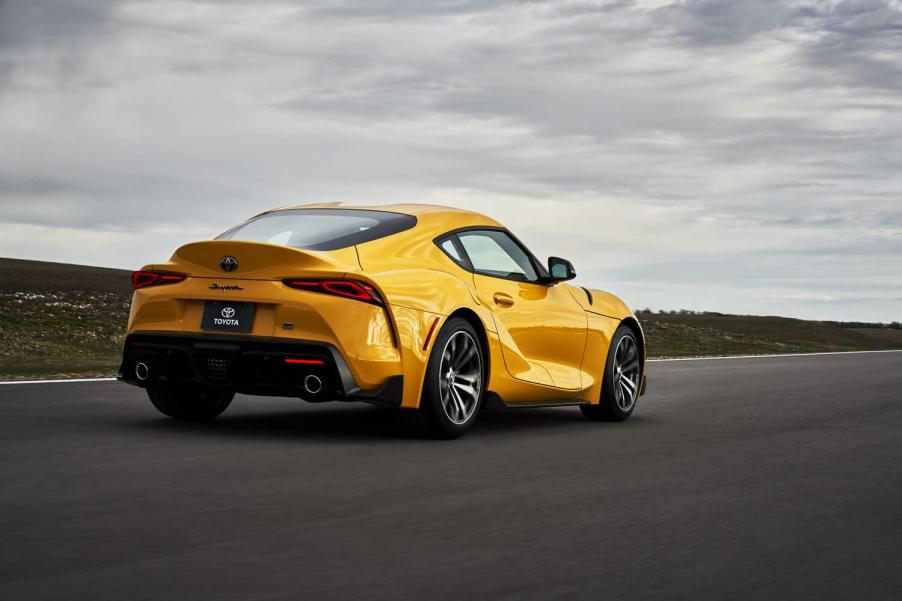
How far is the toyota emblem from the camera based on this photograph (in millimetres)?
8305

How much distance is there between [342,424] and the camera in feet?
31.8

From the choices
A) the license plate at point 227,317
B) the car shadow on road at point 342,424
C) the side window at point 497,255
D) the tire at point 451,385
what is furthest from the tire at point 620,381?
the license plate at point 227,317

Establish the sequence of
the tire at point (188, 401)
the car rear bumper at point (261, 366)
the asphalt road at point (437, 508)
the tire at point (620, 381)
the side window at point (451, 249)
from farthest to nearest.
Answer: the tire at point (620, 381) < the tire at point (188, 401) < the side window at point (451, 249) < the car rear bumper at point (261, 366) < the asphalt road at point (437, 508)

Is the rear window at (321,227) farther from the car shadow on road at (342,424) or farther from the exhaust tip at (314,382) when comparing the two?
the car shadow on road at (342,424)

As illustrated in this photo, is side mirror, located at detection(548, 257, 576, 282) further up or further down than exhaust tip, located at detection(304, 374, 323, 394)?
further up

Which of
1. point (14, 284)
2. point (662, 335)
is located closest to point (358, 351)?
point (14, 284)

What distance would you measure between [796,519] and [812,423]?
194 inches

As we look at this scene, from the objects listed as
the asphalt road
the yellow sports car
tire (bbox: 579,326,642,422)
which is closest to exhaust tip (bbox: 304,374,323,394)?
the yellow sports car

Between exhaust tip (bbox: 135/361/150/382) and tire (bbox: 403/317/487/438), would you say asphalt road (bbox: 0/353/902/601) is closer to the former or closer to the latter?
tire (bbox: 403/317/487/438)

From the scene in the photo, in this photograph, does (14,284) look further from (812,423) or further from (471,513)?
(471,513)

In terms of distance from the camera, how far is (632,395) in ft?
36.5

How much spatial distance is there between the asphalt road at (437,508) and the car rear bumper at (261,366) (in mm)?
359

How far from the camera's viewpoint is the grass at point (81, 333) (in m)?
19.2

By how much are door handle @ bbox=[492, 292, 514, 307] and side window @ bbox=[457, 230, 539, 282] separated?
19 cm
